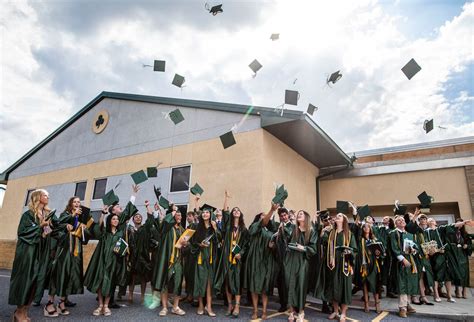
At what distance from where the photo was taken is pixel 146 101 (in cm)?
1428

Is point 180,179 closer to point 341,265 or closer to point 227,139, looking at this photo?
point 227,139

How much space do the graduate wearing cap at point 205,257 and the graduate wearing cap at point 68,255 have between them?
82.8 inches

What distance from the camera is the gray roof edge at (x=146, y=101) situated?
10.5 m

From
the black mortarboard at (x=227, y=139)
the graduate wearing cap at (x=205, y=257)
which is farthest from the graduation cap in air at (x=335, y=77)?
the graduate wearing cap at (x=205, y=257)

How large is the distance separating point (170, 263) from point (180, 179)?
6.30 metres

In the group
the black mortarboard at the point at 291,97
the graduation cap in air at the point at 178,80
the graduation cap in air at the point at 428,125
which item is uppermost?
the graduation cap in air at the point at 178,80

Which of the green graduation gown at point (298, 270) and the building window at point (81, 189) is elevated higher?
the building window at point (81, 189)

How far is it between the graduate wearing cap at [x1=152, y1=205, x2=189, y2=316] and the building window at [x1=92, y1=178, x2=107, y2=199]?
30.5 ft

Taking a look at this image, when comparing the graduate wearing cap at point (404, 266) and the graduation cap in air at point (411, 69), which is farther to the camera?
the graduation cap in air at point (411, 69)

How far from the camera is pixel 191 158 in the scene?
11.9 meters

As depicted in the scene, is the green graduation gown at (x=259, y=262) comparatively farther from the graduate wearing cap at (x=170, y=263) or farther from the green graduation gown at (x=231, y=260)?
the graduate wearing cap at (x=170, y=263)

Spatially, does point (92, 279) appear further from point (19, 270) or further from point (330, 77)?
point (330, 77)

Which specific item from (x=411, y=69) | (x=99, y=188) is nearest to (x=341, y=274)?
(x=411, y=69)

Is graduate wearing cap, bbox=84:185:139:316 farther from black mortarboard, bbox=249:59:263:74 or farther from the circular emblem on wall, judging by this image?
the circular emblem on wall
